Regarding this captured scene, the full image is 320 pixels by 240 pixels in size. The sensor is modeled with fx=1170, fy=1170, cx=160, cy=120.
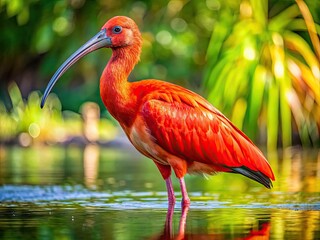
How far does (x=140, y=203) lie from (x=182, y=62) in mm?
11651

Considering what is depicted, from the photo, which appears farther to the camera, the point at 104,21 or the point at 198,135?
the point at 104,21

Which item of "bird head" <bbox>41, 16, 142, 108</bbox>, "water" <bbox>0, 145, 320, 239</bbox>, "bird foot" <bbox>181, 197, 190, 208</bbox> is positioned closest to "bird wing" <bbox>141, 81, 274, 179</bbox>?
"water" <bbox>0, 145, 320, 239</bbox>

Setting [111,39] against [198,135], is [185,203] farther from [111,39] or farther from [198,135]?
[111,39]

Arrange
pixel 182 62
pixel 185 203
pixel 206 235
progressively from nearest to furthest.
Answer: pixel 206 235 < pixel 185 203 < pixel 182 62

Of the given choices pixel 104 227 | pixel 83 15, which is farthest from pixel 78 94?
pixel 104 227

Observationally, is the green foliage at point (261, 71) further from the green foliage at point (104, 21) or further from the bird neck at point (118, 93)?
the bird neck at point (118, 93)

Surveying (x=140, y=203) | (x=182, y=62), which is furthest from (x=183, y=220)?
(x=182, y=62)

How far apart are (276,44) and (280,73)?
71 centimetres

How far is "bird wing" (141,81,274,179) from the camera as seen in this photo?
34.1ft

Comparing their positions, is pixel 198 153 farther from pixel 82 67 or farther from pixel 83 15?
pixel 82 67

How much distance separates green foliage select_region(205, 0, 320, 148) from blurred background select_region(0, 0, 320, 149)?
20mm

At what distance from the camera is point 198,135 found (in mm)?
10594

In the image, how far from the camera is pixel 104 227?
8.32m

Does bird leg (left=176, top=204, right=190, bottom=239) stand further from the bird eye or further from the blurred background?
the blurred background
